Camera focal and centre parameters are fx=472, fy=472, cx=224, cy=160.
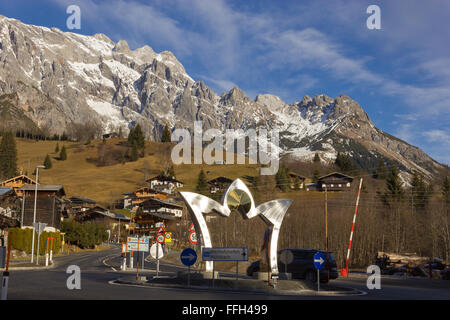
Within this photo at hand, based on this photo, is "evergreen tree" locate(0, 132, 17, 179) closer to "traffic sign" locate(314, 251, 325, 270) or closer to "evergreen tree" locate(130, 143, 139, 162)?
"evergreen tree" locate(130, 143, 139, 162)

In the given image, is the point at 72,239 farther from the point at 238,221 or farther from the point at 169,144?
the point at 169,144

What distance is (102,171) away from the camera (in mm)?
144250

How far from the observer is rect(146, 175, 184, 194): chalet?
424 feet

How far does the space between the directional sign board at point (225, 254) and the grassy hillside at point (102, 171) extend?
10224 centimetres

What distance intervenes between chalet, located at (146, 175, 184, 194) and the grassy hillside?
9.21 ft

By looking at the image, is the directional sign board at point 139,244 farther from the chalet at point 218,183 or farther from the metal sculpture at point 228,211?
the chalet at point 218,183

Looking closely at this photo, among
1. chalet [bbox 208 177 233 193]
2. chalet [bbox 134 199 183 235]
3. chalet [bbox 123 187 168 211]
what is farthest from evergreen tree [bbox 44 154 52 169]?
chalet [bbox 208 177 233 193]

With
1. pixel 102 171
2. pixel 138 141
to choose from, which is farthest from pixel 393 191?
pixel 138 141

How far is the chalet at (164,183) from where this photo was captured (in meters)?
129

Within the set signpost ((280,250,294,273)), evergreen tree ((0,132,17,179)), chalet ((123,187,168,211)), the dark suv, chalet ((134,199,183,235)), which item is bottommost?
the dark suv

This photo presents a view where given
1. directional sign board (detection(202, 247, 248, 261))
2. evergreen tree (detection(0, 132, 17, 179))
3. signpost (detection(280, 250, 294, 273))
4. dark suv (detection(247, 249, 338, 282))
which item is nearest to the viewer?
directional sign board (detection(202, 247, 248, 261))

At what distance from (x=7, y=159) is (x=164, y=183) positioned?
1818 inches

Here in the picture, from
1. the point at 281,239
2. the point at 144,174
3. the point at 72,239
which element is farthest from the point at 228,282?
the point at 144,174

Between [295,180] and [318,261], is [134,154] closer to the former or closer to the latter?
[295,180]
